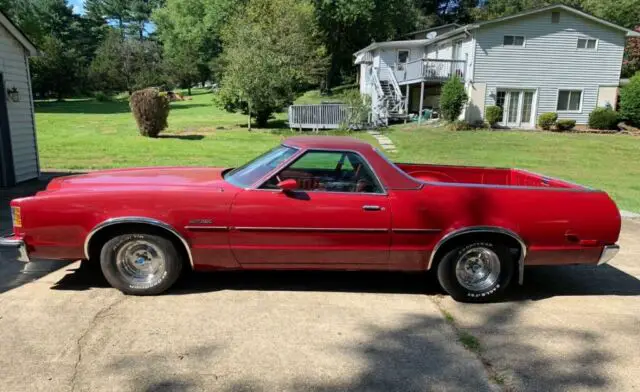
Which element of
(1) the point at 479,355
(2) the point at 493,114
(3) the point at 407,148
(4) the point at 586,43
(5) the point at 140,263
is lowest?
(1) the point at 479,355

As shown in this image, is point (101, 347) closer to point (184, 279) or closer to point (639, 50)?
point (184, 279)

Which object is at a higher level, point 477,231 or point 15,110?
point 15,110

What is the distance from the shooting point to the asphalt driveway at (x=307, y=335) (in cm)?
330

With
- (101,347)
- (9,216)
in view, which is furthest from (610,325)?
(9,216)

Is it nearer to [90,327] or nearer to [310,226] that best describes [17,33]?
[90,327]

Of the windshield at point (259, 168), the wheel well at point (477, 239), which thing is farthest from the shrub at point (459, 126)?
the windshield at point (259, 168)

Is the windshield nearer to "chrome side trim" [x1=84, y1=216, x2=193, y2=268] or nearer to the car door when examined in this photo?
the car door

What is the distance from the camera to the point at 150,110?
1978 centimetres

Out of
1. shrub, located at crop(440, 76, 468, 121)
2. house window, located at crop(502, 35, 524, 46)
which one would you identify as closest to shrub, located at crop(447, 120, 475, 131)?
shrub, located at crop(440, 76, 468, 121)

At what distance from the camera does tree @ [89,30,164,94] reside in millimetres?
53406

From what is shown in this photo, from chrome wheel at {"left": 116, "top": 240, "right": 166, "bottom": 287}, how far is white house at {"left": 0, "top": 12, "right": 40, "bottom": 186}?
23.4 ft

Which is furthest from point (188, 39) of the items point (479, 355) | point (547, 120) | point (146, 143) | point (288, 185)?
point (479, 355)

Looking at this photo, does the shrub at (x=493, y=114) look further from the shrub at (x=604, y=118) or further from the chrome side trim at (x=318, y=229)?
the chrome side trim at (x=318, y=229)

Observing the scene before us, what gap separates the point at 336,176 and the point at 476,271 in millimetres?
1673
